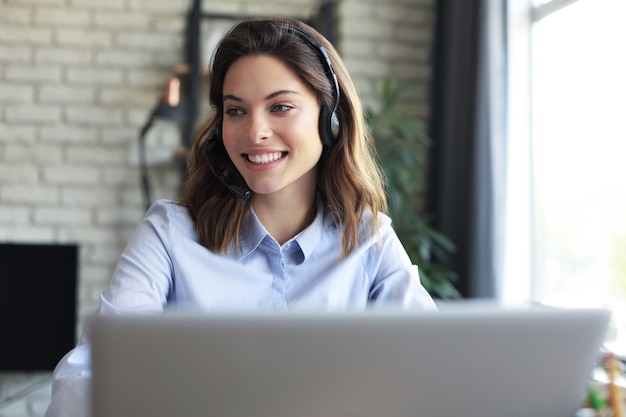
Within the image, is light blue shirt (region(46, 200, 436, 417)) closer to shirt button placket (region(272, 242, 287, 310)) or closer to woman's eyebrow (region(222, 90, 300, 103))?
shirt button placket (region(272, 242, 287, 310))

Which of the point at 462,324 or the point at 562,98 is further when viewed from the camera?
the point at 562,98

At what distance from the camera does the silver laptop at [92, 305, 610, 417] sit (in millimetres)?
657

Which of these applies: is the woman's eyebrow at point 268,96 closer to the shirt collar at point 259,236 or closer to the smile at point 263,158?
the smile at point 263,158

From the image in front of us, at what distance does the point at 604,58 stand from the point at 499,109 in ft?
1.41

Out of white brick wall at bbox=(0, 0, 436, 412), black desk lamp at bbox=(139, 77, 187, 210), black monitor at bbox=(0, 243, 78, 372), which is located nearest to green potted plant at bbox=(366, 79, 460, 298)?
black desk lamp at bbox=(139, 77, 187, 210)

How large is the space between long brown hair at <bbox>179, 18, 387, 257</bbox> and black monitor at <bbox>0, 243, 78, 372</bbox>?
1.55 meters

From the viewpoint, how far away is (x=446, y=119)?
10.3 ft

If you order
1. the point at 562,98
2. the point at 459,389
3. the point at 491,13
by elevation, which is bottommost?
the point at 459,389

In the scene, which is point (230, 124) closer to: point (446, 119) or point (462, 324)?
point (462, 324)

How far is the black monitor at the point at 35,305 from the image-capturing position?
2896 mm

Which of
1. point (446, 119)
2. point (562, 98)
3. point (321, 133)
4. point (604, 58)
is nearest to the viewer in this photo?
point (321, 133)

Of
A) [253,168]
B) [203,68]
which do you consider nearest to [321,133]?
[253,168]

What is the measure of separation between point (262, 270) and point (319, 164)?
0.98 ft

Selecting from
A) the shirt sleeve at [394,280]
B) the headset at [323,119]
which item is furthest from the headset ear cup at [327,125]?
the shirt sleeve at [394,280]
